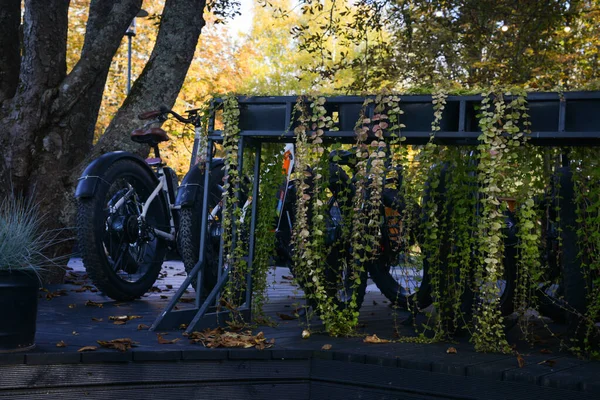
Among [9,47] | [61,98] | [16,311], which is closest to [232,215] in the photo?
[16,311]

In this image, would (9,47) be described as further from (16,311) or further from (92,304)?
(16,311)

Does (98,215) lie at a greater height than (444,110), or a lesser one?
lesser

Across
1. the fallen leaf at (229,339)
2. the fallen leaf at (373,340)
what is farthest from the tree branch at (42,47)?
the fallen leaf at (373,340)

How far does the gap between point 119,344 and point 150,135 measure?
121 inches

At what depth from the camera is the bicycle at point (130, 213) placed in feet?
19.7

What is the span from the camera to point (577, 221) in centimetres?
434

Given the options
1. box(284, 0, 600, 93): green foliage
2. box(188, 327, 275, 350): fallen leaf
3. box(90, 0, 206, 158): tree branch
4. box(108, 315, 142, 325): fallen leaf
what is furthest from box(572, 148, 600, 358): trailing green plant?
box(284, 0, 600, 93): green foliage

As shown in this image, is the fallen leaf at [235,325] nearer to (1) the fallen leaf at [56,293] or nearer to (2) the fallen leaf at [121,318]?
(2) the fallen leaf at [121,318]

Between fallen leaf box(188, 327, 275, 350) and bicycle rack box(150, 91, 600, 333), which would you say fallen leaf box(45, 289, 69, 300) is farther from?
fallen leaf box(188, 327, 275, 350)

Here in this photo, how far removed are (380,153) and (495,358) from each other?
1.28 m

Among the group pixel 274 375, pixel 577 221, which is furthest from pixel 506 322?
pixel 274 375

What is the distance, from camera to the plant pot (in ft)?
12.0

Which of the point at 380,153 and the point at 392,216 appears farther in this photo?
the point at 392,216

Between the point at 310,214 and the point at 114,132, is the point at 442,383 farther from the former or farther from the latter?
the point at 114,132
